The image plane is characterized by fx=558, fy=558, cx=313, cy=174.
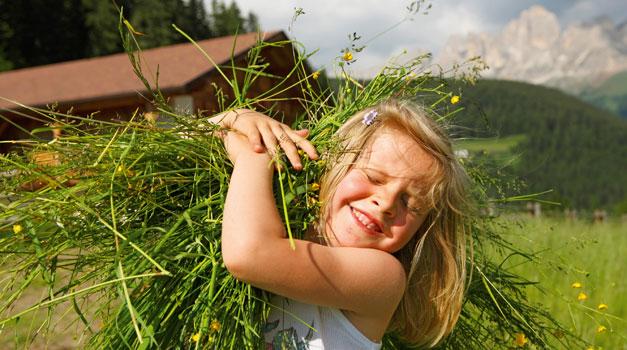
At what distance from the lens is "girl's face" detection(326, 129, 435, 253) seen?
1332mm

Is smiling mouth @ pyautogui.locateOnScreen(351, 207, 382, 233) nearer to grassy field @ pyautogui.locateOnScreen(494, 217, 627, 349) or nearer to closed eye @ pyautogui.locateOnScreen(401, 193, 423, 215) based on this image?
closed eye @ pyautogui.locateOnScreen(401, 193, 423, 215)

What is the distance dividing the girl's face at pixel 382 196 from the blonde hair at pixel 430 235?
35 mm

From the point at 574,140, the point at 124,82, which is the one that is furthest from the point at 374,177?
the point at 574,140

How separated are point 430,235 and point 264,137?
54cm

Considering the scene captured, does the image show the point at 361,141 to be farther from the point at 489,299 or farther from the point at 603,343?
the point at 603,343

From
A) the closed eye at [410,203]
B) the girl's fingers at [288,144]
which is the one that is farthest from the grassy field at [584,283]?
the girl's fingers at [288,144]

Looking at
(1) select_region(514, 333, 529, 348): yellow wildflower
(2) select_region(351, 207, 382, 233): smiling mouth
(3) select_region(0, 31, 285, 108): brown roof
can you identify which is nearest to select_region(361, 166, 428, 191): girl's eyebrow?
(2) select_region(351, 207, 382, 233): smiling mouth

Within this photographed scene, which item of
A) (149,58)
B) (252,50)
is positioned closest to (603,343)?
(252,50)

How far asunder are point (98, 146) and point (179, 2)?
46970mm

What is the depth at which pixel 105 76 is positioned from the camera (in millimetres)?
13703

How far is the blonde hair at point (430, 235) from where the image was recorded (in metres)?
1.43

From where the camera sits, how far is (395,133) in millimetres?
1411

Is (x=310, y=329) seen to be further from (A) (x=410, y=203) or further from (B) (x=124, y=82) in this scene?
(B) (x=124, y=82)

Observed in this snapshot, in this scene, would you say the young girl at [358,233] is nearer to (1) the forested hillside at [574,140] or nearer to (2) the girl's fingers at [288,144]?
(2) the girl's fingers at [288,144]
